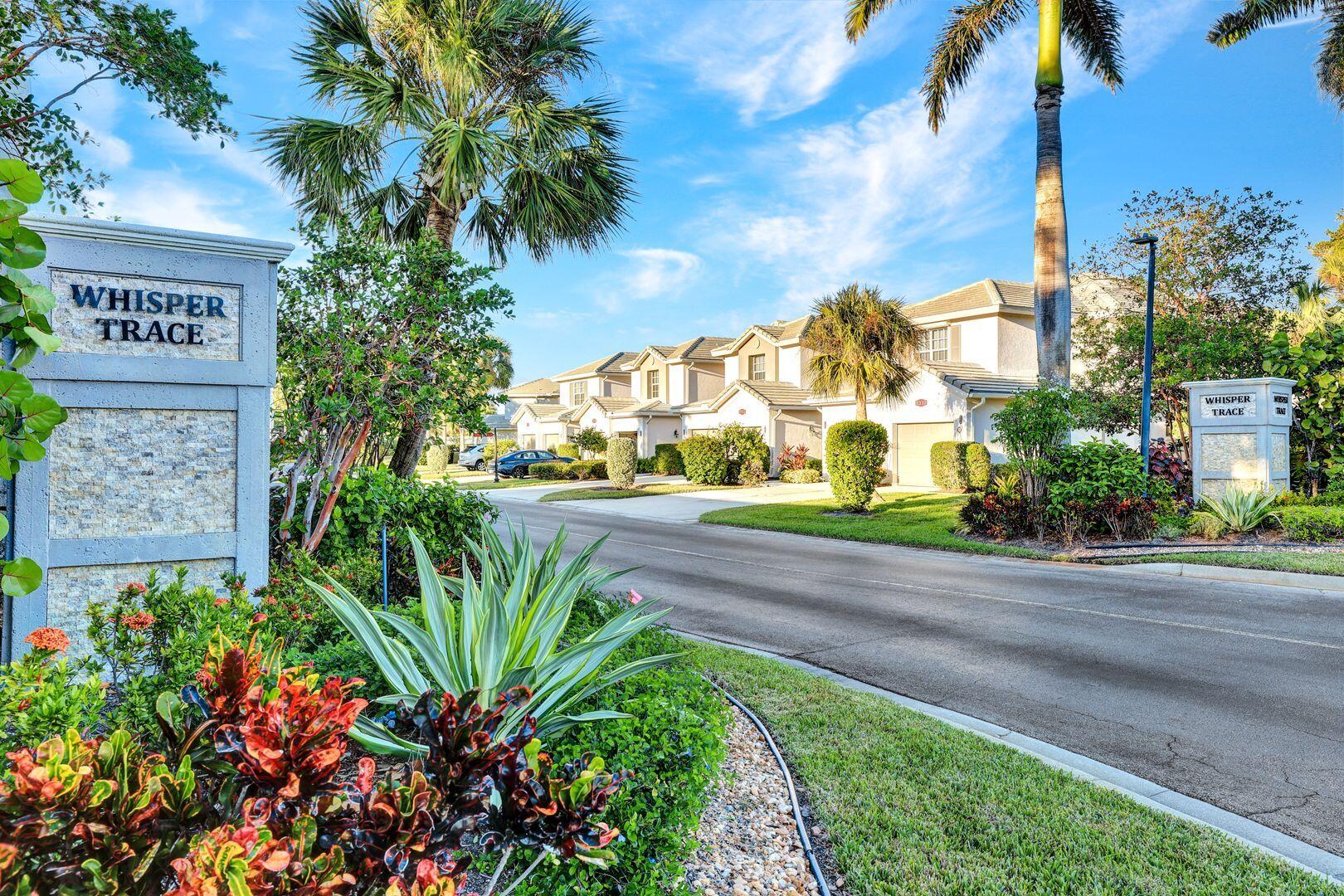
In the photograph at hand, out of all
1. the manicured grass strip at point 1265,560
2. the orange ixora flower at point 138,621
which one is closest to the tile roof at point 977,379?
the manicured grass strip at point 1265,560

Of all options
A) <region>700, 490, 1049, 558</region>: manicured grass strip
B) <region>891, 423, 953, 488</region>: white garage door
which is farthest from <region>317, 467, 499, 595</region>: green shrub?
<region>891, 423, 953, 488</region>: white garage door

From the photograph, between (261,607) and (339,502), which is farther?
(339,502)

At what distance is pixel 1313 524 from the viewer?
1330 cm

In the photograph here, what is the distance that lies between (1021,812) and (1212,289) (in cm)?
2308

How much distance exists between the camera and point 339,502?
23.4 ft

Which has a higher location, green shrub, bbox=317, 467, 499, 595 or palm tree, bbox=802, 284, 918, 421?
palm tree, bbox=802, 284, 918, 421

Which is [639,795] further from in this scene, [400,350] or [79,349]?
[400,350]

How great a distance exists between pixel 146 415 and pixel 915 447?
87.0 ft

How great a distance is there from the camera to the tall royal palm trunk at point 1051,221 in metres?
15.6

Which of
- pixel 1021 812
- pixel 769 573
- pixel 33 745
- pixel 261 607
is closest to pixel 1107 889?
pixel 1021 812

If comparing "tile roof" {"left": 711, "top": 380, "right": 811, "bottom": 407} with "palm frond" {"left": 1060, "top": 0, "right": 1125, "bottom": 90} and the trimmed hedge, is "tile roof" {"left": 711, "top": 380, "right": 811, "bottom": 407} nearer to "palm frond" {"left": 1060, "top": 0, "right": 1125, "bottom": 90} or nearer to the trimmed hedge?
the trimmed hedge

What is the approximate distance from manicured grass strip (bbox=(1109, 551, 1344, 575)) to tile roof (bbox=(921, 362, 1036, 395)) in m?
12.8

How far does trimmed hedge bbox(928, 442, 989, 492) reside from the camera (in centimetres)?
2422

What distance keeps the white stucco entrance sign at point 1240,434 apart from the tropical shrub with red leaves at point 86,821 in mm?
18077
